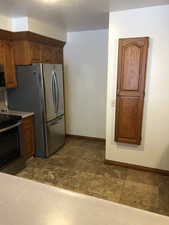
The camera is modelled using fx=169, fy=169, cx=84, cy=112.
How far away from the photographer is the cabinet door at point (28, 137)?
3016 mm

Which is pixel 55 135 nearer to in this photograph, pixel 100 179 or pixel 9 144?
pixel 9 144

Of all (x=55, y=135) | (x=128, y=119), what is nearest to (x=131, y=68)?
(x=128, y=119)

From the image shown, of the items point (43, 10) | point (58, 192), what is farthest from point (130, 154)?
point (43, 10)

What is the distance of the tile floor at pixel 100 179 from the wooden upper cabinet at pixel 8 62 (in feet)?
4.99

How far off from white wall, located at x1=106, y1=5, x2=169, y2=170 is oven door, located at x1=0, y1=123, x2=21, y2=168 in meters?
1.55

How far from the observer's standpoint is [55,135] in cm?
349

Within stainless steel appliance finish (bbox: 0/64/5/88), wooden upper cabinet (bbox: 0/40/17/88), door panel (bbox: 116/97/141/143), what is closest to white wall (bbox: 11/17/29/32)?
wooden upper cabinet (bbox: 0/40/17/88)

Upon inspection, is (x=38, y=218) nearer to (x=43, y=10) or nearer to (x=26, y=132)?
(x=26, y=132)

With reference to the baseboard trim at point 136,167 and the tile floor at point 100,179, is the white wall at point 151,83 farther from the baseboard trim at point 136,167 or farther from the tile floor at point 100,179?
the tile floor at point 100,179

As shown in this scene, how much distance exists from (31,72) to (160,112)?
2.27 meters

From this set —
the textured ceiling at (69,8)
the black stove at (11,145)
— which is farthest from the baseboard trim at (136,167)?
the textured ceiling at (69,8)

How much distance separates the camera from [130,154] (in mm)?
2936

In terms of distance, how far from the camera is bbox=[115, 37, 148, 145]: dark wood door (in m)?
2.51

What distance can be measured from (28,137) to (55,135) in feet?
1.86
